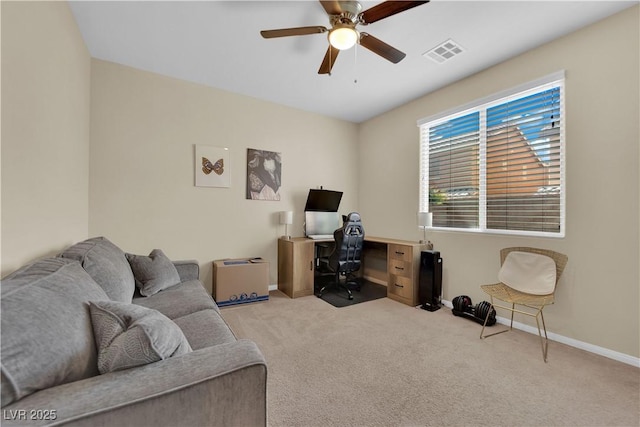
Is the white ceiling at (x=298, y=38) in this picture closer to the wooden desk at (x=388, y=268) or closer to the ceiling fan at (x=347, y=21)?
the ceiling fan at (x=347, y=21)

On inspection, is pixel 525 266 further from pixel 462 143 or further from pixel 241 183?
pixel 241 183

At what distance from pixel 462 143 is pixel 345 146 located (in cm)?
201

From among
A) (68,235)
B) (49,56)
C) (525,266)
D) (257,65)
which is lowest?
(525,266)

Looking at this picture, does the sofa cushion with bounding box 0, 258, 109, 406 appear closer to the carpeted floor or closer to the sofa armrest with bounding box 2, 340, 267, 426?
the sofa armrest with bounding box 2, 340, 267, 426

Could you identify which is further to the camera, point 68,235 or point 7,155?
point 68,235

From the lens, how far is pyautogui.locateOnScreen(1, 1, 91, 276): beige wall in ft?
4.29

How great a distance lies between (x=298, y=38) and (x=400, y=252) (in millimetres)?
2779

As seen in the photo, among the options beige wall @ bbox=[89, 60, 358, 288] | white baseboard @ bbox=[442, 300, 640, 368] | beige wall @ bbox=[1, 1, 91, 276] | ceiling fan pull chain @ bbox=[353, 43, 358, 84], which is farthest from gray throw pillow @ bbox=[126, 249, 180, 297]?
white baseboard @ bbox=[442, 300, 640, 368]

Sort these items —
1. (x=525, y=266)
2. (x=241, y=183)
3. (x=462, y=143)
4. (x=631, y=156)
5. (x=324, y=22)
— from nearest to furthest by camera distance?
1. (x=631, y=156)
2. (x=324, y=22)
3. (x=525, y=266)
4. (x=462, y=143)
5. (x=241, y=183)

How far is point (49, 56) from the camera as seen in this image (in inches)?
68.6

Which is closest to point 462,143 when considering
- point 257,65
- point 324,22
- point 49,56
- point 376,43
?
point 376,43

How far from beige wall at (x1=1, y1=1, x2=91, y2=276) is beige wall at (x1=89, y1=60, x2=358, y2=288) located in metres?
0.51

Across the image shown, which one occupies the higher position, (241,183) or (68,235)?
(241,183)

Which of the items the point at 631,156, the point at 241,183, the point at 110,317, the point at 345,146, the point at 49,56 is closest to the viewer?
the point at 110,317
